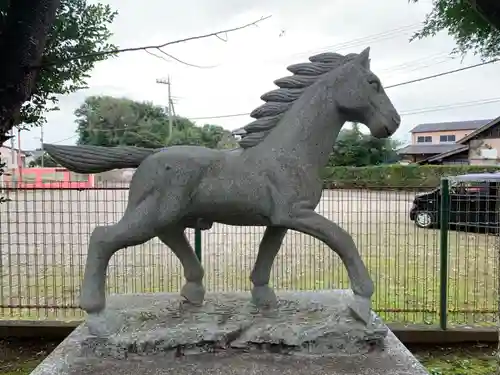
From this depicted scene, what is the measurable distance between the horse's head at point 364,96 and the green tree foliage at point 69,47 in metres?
1.73

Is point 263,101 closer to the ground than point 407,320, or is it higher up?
higher up

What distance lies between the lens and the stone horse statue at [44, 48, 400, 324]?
1.94 meters

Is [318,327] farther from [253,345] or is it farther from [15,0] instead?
[15,0]

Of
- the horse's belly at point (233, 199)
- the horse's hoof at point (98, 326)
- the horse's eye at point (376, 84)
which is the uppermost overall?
the horse's eye at point (376, 84)

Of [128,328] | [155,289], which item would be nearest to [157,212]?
[128,328]

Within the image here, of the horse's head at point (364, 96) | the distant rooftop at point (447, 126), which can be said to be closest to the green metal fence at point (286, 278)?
the horse's head at point (364, 96)

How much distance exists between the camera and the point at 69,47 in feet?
10.3

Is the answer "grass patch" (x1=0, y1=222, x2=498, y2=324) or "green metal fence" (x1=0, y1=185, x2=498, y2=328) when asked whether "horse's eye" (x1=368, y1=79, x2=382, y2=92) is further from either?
"grass patch" (x1=0, y1=222, x2=498, y2=324)

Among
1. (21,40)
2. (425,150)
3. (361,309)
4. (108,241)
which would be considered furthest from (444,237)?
(425,150)

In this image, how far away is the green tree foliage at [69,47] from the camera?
304cm

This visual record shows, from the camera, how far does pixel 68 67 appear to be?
331 cm

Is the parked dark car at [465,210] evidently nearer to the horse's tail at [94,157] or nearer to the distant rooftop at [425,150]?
the horse's tail at [94,157]

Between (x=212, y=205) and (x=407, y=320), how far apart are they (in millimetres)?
2847

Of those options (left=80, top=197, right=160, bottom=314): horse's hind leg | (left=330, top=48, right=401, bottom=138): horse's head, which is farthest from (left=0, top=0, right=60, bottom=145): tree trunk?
(left=330, top=48, right=401, bottom=138): horse's head
